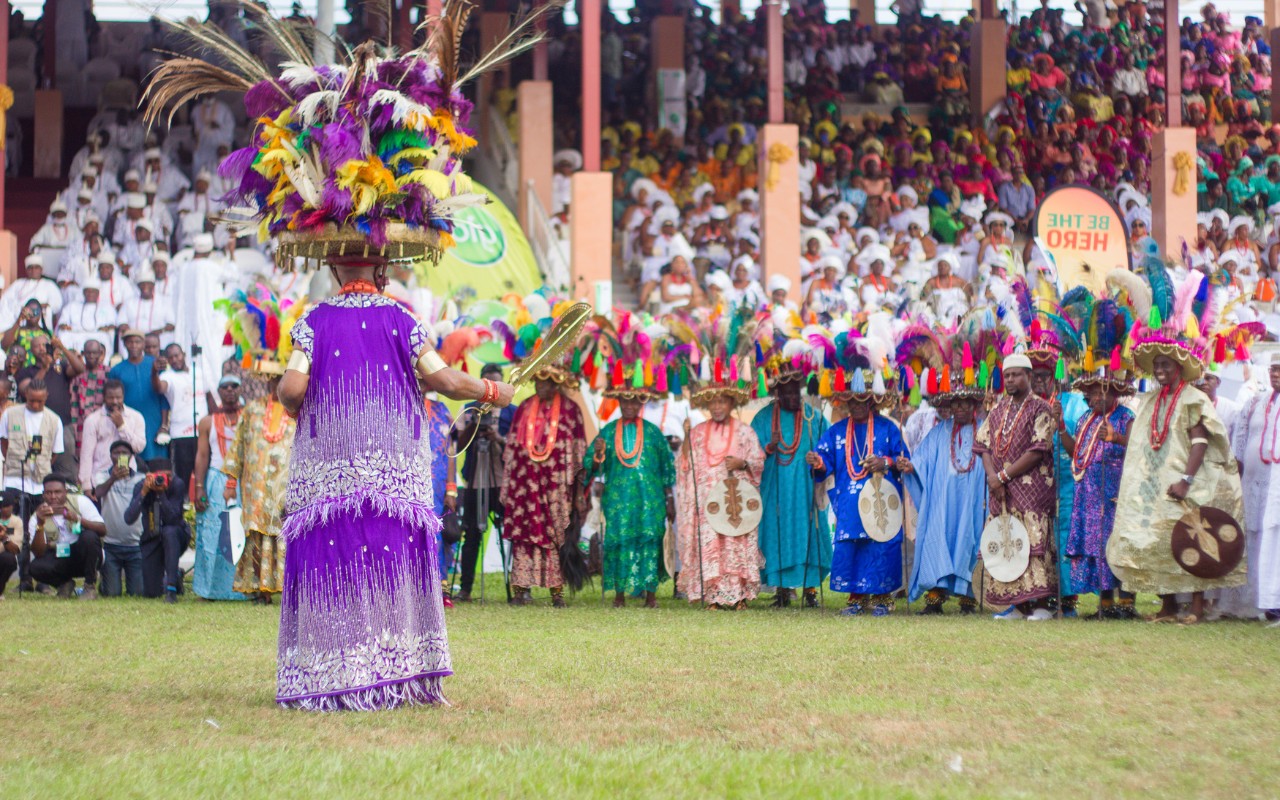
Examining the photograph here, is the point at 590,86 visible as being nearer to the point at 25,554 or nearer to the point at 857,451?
the point at 857,451

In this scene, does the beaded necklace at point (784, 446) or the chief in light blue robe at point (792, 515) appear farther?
the beaded necklace at point (784, 446)

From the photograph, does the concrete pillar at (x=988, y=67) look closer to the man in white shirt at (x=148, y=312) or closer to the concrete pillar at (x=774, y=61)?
the concrete pillar at (x=774, y=61)

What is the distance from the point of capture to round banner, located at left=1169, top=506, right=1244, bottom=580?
10.8 metres

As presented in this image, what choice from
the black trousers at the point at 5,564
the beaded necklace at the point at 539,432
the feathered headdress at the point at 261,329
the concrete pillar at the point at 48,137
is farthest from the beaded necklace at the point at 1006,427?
the concrete pillar at the point at 48,137

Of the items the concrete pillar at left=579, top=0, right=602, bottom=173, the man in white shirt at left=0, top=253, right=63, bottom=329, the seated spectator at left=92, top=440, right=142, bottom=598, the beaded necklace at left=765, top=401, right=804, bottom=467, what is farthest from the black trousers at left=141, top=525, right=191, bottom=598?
the concrete pillar at left=579, top=0, right=602, bottom=173

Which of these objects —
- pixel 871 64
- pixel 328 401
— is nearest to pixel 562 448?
pixel 328 401

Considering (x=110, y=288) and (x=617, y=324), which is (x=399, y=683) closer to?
(x=617, y=324)

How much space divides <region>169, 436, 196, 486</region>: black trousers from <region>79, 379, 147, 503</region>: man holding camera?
435mm

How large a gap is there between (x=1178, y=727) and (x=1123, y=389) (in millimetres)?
5636

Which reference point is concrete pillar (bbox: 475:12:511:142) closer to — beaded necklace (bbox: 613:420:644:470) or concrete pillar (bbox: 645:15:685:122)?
concrete pillar (bbox: 645:15:685:122)

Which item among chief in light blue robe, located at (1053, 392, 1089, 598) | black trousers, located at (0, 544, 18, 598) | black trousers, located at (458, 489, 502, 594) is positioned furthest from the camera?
black trousers, located at (458, 489, 502, 594)

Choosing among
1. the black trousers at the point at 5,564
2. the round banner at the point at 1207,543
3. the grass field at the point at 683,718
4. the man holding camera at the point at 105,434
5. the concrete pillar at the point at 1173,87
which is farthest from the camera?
the concrete pillar at the point at 1173,87

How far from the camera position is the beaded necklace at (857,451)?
40.3ft

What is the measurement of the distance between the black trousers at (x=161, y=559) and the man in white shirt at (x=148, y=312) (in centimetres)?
502
